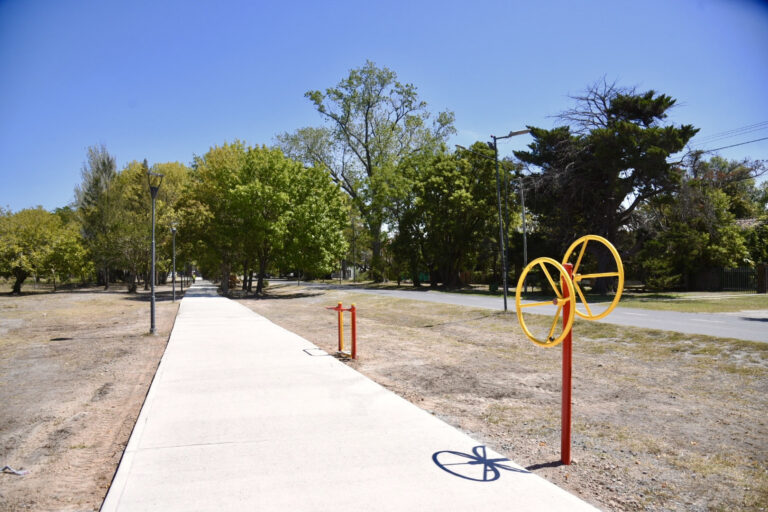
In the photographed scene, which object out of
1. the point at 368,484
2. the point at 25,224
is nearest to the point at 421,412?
the point at 368,484

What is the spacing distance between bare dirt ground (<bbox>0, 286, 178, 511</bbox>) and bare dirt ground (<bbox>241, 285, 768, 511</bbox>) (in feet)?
11.8

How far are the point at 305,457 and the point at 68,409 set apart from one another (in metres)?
4.22

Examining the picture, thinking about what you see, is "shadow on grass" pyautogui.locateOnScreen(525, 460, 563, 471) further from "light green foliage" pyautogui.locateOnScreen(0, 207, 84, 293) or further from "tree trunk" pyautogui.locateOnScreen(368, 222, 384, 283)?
"light green foliage" pyautogui.locateOnScreen(0, 207, 84, 293)

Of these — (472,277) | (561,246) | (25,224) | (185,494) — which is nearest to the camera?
(185,494)

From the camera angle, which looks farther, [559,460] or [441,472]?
[559,460]

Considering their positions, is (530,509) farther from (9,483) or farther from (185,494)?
(9,483)

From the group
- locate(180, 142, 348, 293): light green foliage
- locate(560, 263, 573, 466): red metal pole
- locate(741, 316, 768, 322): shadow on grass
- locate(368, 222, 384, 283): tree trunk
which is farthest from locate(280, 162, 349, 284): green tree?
locate(560, 263, 573, 466): red metal pole

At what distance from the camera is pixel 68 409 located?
6551 millimetres

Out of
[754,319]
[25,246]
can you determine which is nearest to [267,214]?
[25,246]

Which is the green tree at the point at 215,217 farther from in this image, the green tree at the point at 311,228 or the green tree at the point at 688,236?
the green tree at the point at 688,236

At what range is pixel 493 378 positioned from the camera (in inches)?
326

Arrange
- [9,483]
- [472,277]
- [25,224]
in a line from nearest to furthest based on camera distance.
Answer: [9,483] < [25,224] < [472,277]

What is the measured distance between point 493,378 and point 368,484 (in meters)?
5.00

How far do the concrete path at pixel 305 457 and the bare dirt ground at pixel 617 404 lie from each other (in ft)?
1.83
